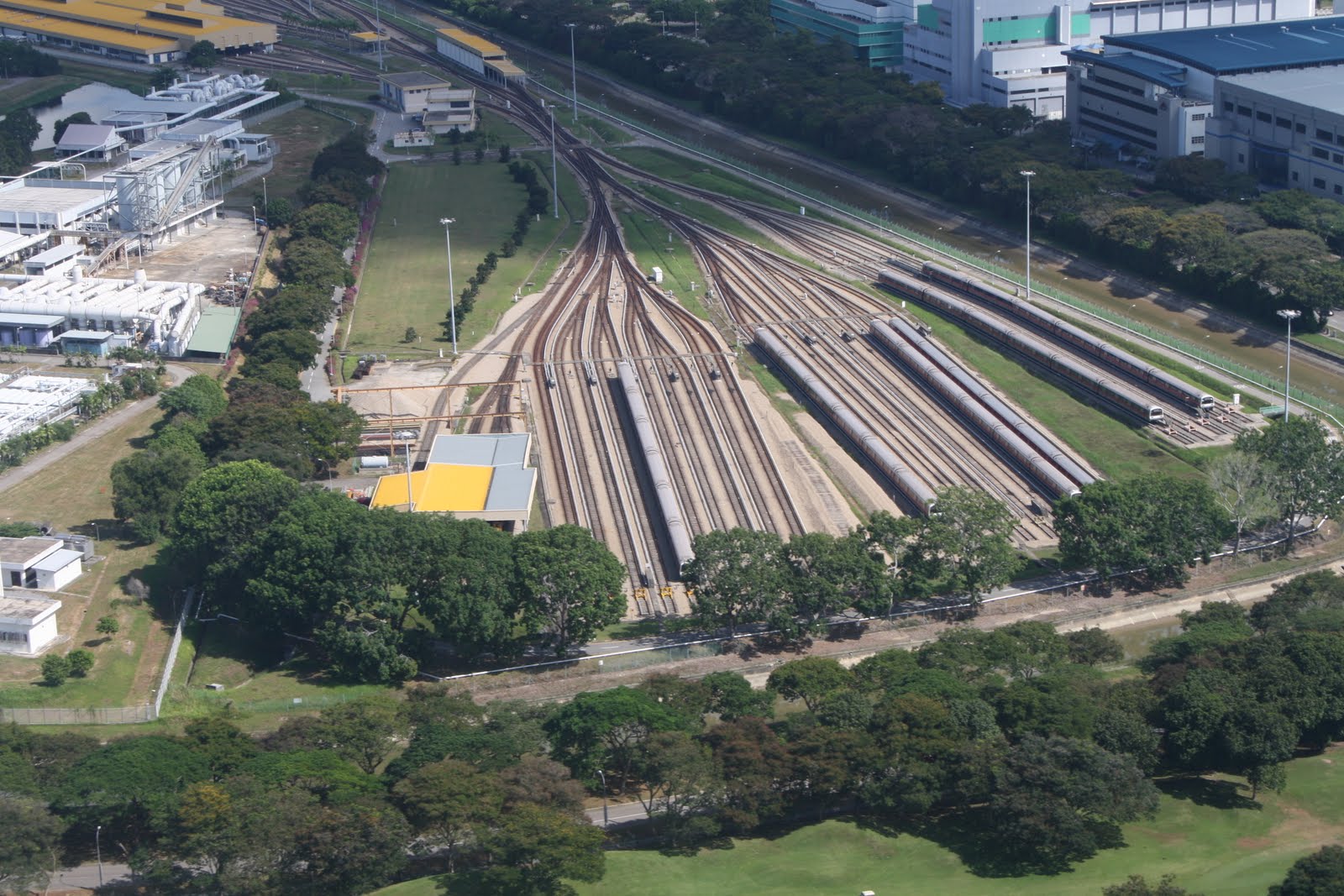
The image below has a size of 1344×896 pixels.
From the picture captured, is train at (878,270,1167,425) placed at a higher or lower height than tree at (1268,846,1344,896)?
higher

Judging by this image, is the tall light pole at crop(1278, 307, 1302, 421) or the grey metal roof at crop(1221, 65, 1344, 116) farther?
the grey metal roof at crop(1221, 65, 1344, 116)

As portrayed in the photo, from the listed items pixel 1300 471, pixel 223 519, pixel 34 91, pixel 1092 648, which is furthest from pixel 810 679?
pixel 34 91

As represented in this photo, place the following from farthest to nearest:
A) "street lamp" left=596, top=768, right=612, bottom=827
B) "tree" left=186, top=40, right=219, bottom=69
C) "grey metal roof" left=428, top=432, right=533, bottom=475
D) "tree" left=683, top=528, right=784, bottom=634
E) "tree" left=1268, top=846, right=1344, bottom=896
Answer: "tree" left=186, top=40, right=219, bottom=69, "grey metal roof" left=428, top=432, right=533, bottom=475, "tree" left=683, top=528, right=784, bottom=634, "street lamp" left=596, top=768, right=612, bottom=827, "tree" left=1268, top=846, right=1344, bottom=896

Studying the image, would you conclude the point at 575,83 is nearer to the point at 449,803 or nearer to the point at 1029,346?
the point at 1029,346

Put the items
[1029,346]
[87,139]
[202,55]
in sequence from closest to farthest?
[1029,346], [87,139], [202,55]

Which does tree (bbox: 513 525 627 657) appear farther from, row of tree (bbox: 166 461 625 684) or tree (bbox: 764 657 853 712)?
tree (bbox: 764 657 853 712)

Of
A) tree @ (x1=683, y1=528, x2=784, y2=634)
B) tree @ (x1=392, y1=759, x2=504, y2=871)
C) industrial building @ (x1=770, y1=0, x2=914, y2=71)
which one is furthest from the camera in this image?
industrial building @ (x1=770, y1=0, x2=914, y2=71)

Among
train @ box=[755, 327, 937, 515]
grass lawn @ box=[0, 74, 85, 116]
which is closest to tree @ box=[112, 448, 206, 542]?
train @ box=[755, 327, 937, 515]

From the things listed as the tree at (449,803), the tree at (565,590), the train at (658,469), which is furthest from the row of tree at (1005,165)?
the tree at (449,803)

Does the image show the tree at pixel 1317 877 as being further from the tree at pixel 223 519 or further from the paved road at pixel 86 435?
the paved road at pixel 86 435
